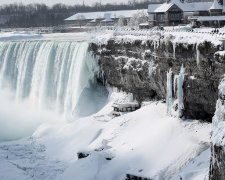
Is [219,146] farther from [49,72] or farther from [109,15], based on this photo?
[109,15]

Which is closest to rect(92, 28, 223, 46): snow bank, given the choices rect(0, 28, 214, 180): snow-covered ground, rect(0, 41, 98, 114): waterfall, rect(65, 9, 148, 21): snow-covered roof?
rect(0, 28, 214, 180): snow-covered ground

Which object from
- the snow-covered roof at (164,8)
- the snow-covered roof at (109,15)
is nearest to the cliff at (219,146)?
the snow-covered roof at (164,8)

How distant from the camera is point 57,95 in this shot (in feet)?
146

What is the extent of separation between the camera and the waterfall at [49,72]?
1710 inches

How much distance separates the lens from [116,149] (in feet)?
94.5

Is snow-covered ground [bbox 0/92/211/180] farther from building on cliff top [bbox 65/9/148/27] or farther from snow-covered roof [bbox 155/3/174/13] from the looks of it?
building on cliff top [bbox 65/9/148/27]

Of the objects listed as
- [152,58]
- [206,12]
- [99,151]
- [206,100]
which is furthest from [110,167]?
[206,12]

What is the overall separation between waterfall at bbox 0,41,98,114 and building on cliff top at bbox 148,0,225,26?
16.6 metres

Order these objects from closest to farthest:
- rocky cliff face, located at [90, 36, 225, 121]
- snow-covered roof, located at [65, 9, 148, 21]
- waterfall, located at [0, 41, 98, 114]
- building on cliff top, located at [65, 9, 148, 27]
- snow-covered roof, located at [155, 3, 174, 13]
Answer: rocky cliff face, located at [90, 36, 225, 121]
waterfall, located at [0, 41, 98, 114]
snow-covered roof, located at [155, 3, 174, 13]
building on cliff top, located at [65, 9, 148, 27]
snow-covered roof, located at [65, 9, 148, 21]

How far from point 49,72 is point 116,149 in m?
18.8

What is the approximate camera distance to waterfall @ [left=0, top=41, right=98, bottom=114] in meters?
43.4

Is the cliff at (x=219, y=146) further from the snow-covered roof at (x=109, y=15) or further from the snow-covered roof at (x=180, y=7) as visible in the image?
the snow-covered roof at (x=109, y=15)

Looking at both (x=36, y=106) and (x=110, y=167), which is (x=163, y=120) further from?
(x=36, y=106)

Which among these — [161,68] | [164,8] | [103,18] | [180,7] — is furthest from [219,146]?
[103,18]
